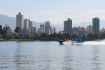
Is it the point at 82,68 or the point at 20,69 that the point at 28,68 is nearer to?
the point at 20,69

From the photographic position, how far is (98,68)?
200ft

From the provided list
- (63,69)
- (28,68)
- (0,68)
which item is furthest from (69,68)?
(0,68)

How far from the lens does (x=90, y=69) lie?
5919cm

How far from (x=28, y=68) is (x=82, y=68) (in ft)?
25.1

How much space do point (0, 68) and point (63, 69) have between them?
893 cm

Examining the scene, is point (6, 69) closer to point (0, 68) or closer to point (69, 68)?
point (0, 68)

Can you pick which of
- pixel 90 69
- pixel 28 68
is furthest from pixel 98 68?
pixel 28 68

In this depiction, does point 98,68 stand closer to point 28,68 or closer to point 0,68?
point 28,68

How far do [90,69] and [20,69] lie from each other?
9.75 m

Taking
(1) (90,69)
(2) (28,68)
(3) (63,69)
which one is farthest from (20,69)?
(1) (90,69)

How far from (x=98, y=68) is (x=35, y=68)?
904 centimetres

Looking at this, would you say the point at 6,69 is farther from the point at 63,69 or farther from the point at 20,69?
the point at 63,69

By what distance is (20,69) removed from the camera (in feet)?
193

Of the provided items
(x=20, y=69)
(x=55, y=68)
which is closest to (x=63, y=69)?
Answer: (x=55, y=68)
